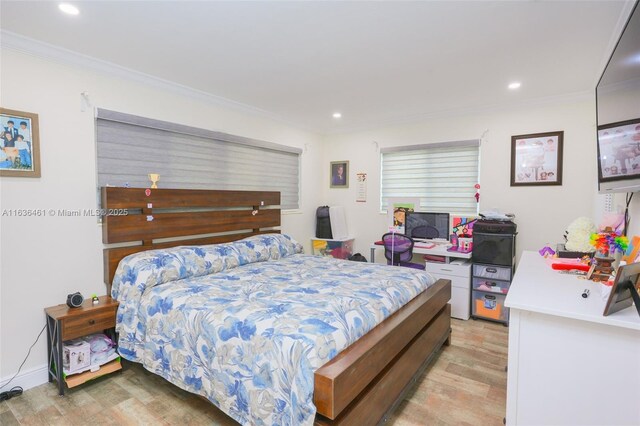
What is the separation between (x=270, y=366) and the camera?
5.10 feet

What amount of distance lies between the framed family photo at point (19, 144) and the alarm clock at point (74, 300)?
911mm

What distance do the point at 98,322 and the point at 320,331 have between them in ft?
6.01

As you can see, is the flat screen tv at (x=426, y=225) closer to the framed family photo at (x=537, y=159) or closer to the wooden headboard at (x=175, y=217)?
the framed family photo at (x=537, y=159)

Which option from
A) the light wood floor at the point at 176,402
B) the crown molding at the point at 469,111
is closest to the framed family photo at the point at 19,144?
the light wood floor at the point at 176,402

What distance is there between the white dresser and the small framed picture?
361cm

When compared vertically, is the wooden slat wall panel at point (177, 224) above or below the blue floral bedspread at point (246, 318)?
above

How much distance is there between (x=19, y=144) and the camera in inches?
88.2

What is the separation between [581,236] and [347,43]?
211 cm

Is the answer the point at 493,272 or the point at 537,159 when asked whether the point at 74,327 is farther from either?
the point at 537,159

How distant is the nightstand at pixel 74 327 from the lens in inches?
87.1

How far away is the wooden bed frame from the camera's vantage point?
1.52 metres

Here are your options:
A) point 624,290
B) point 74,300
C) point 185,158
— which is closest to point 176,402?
point 74,300

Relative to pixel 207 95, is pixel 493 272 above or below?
below

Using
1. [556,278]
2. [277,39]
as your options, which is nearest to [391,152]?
[277,39]
